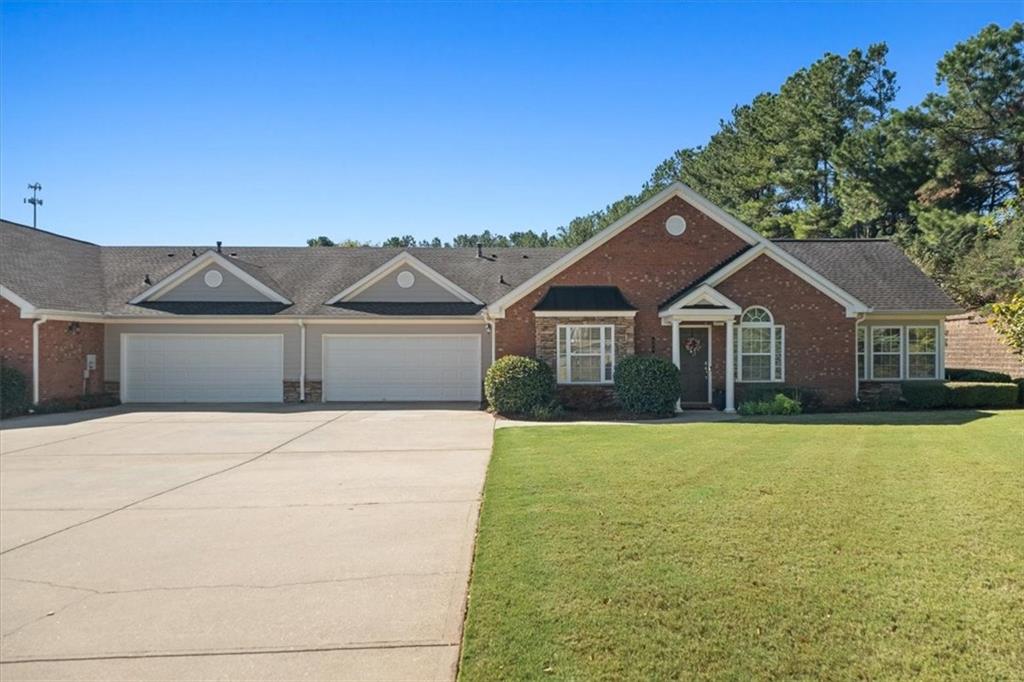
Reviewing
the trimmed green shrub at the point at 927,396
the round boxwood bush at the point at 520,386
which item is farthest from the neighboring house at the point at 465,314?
the trimmed green shrub at the point at 927,396

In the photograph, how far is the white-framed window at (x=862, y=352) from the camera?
18.5m

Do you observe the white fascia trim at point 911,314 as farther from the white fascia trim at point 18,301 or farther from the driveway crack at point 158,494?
the white fascia trim at point 18,301

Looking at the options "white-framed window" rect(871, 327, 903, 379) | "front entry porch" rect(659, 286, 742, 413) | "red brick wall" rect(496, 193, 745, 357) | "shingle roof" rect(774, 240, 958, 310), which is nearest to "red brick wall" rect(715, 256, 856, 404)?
"front entry porch" rect(659, 286, 742, 413)

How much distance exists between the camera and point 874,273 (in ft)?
65.8

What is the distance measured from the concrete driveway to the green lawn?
0.54 m

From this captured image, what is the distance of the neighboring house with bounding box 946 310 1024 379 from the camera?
2034 cm

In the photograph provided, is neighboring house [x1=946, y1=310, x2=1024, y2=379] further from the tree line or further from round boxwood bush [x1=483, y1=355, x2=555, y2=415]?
round boxwood bush [x1=483, y1=355, x2=555, y2=415]

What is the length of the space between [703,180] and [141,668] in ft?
154

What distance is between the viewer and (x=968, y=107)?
25906 mm

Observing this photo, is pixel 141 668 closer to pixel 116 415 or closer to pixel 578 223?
pixel 116 415

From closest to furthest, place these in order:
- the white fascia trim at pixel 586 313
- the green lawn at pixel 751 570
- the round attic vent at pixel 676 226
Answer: the green lawn at pixel 751 570
the white fascia trim at pixel 586 313
the round attic vent at pixel 676 226

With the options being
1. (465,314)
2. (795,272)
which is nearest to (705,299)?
(795,272)

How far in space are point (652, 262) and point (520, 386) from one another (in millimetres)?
5110

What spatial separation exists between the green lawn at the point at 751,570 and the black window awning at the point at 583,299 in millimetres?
8302
